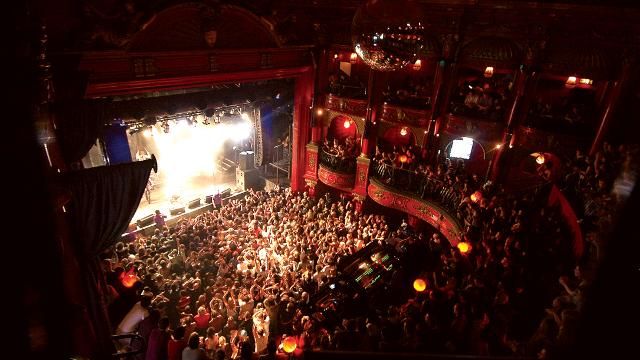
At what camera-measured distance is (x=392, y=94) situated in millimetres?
15117

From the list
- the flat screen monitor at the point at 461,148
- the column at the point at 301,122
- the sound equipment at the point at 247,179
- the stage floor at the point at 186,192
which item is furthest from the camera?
the sound equipment at the point at 247,179

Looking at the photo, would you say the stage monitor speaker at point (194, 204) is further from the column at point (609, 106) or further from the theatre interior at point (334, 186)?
the column at point (609, 106)

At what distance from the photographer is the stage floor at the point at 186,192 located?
16786mm

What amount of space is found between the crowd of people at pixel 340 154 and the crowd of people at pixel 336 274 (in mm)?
2933

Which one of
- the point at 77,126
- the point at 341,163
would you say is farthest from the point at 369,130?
the point at 77,126

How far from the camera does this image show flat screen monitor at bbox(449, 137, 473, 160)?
15102mm

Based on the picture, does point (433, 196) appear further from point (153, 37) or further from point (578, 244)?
point (153, 37)

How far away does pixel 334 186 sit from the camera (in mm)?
15859

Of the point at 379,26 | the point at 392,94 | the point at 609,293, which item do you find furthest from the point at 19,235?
the point at 392,94

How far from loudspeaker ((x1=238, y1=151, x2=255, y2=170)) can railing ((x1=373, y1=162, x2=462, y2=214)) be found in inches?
312

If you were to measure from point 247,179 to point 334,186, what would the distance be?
5.55m

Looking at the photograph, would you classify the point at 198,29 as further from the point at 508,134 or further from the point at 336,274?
the point at 508,134

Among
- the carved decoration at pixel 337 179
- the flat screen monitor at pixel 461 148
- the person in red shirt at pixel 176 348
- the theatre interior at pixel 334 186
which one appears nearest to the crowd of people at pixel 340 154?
the theatre interior at pixel 334 186

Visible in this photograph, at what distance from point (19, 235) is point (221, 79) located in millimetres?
11294
